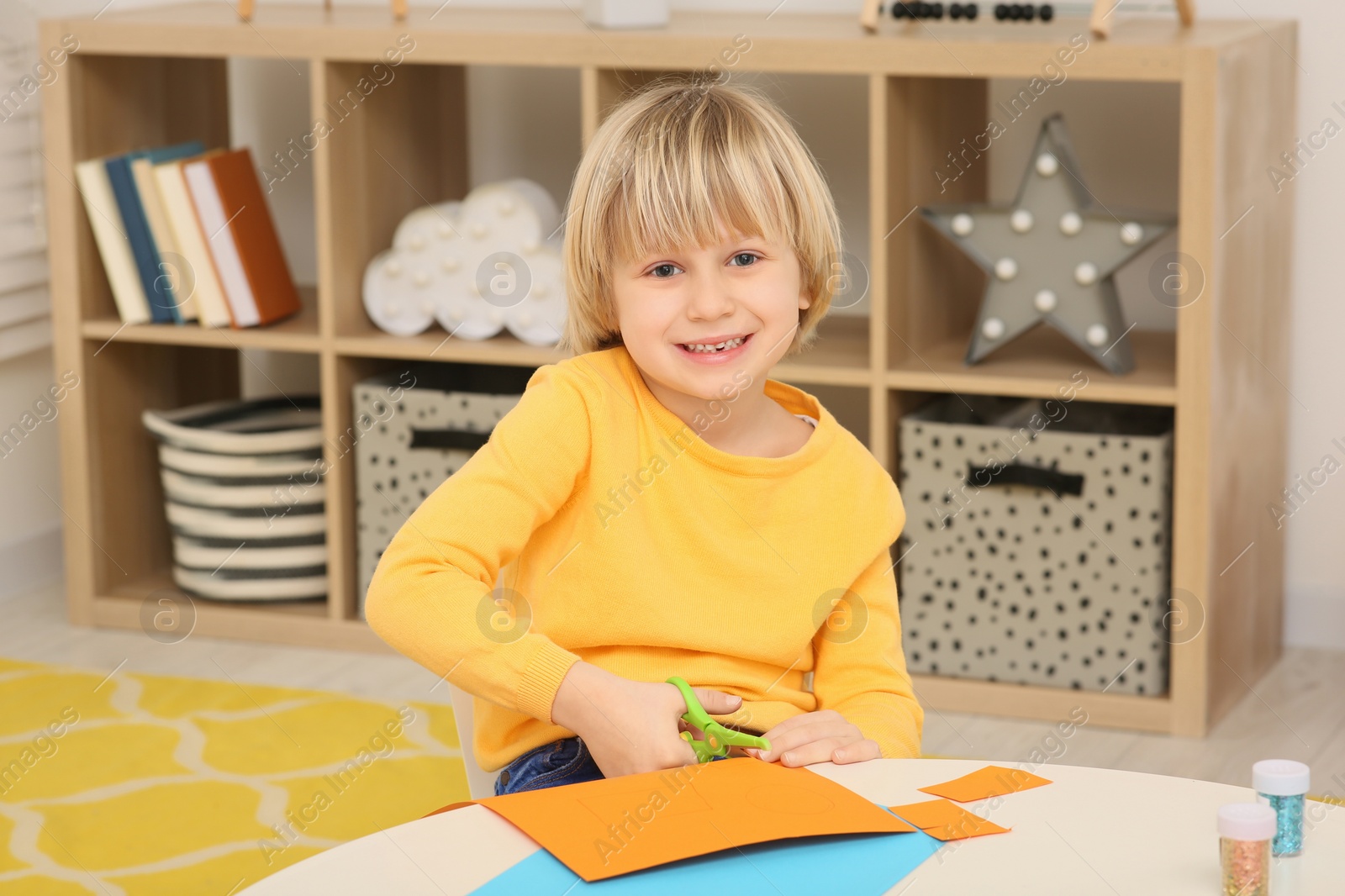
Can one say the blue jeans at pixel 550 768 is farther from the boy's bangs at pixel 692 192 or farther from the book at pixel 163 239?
the book at pixel 163 239

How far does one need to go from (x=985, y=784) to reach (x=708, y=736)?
6.9 inches

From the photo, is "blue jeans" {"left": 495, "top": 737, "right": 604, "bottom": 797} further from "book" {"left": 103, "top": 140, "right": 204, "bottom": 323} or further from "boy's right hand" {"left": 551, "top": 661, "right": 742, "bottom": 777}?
"book" {"left": 103, "top": 140, "right": 204, "bottom": 323}

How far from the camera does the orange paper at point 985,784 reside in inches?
31.7

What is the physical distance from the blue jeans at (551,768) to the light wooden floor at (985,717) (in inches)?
30.5

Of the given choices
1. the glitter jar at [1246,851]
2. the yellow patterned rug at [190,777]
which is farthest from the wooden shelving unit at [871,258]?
the glitter jar at [1246,851]

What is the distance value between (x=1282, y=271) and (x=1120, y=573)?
20.2 inches

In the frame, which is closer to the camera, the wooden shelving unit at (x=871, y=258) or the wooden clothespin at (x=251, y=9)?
the wooden shelving unit at (x=871, y=258)

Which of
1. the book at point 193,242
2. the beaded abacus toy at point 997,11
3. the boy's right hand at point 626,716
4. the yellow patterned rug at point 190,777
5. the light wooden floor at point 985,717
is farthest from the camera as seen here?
the book at point 193,242

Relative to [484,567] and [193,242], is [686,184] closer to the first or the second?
[484,567]

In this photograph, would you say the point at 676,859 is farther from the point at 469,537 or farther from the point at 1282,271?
the point at 1282,271

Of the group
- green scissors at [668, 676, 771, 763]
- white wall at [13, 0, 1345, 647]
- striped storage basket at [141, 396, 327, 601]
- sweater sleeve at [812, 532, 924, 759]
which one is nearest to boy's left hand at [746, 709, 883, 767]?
green scissors at [668, 676, 771, 763]

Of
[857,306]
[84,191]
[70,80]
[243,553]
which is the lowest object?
[243,553]

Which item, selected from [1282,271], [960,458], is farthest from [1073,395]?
[1282,271]

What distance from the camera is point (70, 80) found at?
223cm
